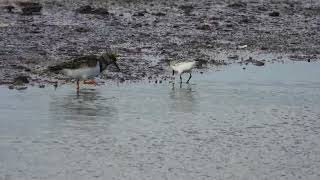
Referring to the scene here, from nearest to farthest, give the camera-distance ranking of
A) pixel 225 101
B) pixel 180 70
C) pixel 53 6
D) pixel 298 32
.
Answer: pixel 225 101, pixel 180 70, pixel 298 32, pixel 53 6

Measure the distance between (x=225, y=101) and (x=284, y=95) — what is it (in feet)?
4.22

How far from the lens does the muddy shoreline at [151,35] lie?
17922 mm

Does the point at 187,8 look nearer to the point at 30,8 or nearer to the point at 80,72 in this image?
the point at 30,8

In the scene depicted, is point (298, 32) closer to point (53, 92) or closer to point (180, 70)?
point (180, 70)

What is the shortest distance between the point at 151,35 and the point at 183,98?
28.3 ft

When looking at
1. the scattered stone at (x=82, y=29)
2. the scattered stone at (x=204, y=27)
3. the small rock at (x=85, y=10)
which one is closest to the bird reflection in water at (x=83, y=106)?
the scattered stone at (x=82, y=29)

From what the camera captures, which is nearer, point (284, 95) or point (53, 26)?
point (284, 95)

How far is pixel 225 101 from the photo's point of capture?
14.1 metres

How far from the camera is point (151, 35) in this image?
2278cm

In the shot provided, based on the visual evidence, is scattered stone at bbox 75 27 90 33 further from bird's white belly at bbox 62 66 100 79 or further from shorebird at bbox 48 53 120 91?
bird's white belly at bbox 62 66 100 79

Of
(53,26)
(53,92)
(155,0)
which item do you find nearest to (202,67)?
(53,92)

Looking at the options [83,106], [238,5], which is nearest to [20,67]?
[83,106]

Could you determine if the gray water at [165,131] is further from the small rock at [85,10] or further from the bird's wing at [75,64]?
the small rock at [85,10]

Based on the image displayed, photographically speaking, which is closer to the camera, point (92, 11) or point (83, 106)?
point (83, 106)
